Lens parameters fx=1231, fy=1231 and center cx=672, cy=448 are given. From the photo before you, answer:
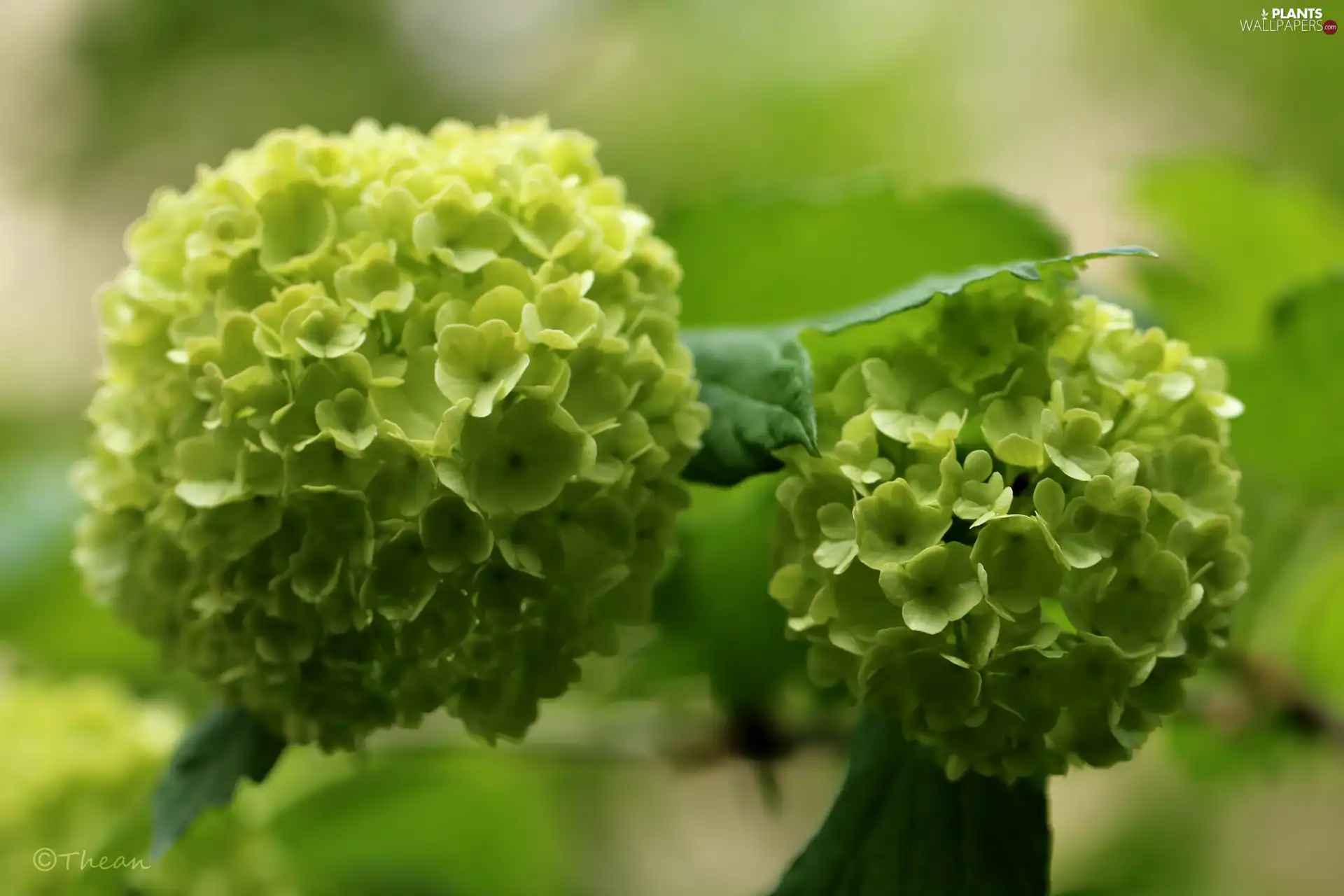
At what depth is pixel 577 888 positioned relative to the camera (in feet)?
3.92

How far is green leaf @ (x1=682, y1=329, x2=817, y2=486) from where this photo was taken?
426 millimetres

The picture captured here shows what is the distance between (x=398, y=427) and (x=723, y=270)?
1.06ft

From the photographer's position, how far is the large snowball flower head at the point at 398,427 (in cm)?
42

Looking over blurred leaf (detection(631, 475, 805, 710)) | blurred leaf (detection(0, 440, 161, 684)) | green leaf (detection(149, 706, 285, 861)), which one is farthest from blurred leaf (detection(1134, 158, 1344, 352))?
blurred leaf (detection(0, 440, 161, 684))

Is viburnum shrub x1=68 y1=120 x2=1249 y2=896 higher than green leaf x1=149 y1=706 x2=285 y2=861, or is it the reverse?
viburnum shrub x1=68 y1=120 x2=1249 y2=896

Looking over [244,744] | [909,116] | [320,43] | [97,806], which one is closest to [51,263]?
[320,43]

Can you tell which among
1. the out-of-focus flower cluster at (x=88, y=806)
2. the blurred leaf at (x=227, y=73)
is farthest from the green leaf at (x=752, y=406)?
the blurred leaf at (x=227, y=73)

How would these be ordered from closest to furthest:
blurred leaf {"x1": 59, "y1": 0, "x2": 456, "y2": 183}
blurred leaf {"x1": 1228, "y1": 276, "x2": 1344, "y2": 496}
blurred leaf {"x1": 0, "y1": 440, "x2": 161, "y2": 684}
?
blurred leaf {"x1": 1228, "y1": 276, "x2": 1344, "y2": 496}
blurred leaf {"x1": 0, "y1": 440, "x2": 161, "y2": 684}
blurred leaf {"x1": 59, "y1": 0, "x2": 456, "y2": 183}

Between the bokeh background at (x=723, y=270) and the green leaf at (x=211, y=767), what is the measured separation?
0.08 m

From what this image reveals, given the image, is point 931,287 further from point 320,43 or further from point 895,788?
point 320,43

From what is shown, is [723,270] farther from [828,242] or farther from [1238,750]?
[1238,750]

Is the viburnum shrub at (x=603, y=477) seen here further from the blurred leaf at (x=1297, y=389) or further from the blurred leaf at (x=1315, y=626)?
the blurred leaf at (x=1315, y=626)

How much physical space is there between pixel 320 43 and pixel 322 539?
1.48 m

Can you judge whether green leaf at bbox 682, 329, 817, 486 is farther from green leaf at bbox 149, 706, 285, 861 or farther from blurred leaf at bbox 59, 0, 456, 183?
blurred leaf at bbox 59, 0, 456, 183
